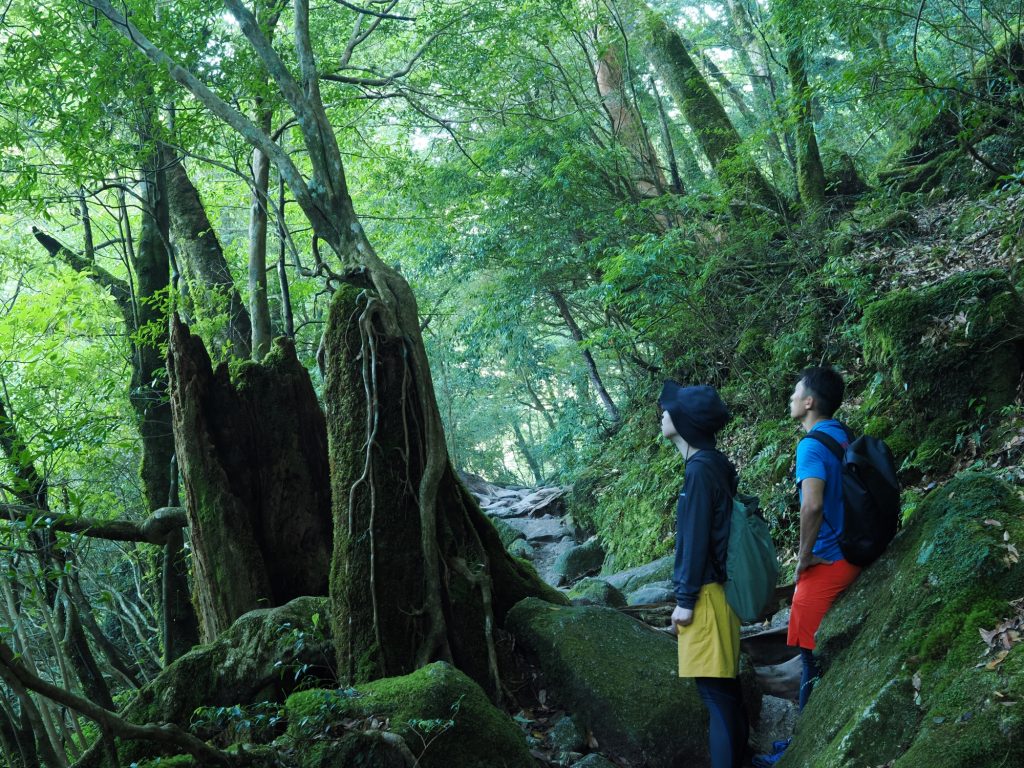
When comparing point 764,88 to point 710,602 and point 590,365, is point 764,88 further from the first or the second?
point 710,602

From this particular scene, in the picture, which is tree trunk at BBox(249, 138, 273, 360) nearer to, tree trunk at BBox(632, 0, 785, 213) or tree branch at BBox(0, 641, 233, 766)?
tree branch at BBox(0, 641, 233, 766)

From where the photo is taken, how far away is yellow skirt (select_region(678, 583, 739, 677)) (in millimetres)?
3875

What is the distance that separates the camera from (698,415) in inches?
158

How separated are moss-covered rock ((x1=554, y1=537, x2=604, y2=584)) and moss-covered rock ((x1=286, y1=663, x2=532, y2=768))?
9.13m

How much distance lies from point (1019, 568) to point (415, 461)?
3.92m

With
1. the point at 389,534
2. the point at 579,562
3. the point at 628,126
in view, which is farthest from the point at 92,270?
the point at 628,126

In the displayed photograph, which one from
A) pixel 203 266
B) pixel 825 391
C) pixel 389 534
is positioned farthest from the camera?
pixel 203 266

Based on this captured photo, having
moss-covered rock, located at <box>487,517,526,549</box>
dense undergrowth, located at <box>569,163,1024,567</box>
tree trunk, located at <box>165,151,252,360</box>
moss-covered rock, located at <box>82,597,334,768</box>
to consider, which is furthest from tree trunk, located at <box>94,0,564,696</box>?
moss-covered rock, located at <box>487,517,526,549</box>

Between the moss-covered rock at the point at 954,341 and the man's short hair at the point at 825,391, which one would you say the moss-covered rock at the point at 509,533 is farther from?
the man's short hair at the point at 825,391

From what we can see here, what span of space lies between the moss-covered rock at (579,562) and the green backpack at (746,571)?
9.55 m

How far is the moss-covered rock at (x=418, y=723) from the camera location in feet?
12.4

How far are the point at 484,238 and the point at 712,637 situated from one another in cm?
1204

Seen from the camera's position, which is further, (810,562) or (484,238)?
(484,238)

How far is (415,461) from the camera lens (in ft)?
19.2
